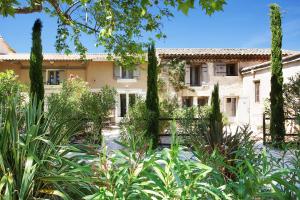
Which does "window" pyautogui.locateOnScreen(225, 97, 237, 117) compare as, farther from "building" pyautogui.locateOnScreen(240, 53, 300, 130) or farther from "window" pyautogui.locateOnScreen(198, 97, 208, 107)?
"window" pyautogui.locateOnScreen(198, 97, 208, 107)

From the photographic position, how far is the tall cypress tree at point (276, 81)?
12.1 m

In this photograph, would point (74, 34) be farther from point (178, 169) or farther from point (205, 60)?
point (205, 60)

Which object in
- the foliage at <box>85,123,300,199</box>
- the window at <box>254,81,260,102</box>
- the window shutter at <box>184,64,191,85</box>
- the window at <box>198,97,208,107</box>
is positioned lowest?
the foliage at <box>85,123,300,199</box>

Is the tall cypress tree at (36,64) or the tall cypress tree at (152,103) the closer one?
the tall cypress tree at (152,103)

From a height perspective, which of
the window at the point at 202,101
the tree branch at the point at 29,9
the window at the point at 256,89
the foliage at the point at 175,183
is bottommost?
the foliage at the point at 175,183

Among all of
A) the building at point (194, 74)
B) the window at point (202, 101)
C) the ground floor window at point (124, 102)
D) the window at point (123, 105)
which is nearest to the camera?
the building at point (194, 74)

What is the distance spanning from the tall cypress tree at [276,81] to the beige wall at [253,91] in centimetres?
449

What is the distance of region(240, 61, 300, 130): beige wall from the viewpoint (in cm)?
1872

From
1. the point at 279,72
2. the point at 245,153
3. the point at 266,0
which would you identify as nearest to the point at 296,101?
the point at 279,72

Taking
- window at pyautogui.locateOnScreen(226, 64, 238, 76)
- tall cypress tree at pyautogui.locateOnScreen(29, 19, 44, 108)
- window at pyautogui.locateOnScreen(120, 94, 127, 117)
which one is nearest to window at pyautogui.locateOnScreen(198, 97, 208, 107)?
window at pyautogui.locateOnScreen(226, 64, 238, 76)

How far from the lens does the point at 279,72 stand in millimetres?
12172

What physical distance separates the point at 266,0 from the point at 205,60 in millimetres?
9738

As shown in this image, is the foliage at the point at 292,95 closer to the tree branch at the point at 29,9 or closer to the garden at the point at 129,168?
the tree branch at the point at 29,9

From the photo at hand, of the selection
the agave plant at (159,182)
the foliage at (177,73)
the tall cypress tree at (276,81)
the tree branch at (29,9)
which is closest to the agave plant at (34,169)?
the agave plant at (159,182)
